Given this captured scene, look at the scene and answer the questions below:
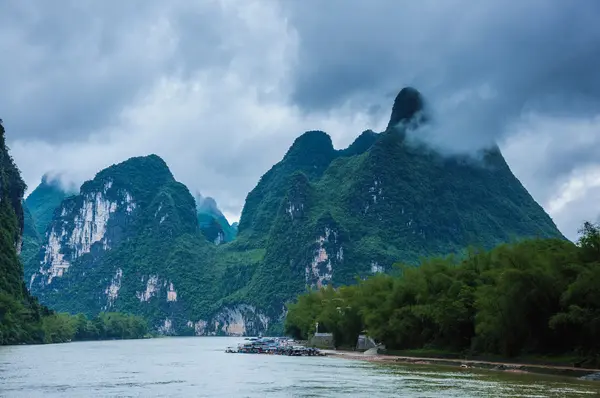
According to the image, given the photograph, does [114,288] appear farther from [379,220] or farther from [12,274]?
[12,274]

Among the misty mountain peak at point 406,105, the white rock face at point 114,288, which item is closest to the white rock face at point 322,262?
the misty mountain peak at point 406,105

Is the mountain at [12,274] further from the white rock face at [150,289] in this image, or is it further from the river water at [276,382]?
the white rock face at [150,289]

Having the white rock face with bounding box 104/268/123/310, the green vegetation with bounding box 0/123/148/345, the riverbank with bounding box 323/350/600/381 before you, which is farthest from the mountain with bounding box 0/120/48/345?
the white rock face with bounding box 104/268/123/310

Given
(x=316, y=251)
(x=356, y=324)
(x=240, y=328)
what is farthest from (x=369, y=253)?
(x=356, y=324)

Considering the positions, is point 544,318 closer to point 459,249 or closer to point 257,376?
point 257,376

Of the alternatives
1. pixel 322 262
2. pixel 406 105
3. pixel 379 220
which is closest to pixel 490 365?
pixel 322 262

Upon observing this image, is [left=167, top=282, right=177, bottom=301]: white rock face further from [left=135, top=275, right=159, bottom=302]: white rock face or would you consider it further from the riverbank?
the riverbank
